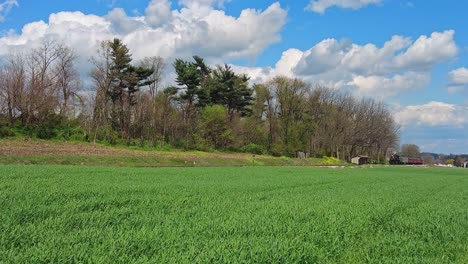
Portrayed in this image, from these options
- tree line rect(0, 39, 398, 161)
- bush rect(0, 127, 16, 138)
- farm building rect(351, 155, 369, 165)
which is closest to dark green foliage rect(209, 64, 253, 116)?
tree line rect(0, 39, 398, 161)

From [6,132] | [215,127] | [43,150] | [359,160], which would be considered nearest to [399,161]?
[359,160]

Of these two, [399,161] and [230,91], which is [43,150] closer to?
[230,91]

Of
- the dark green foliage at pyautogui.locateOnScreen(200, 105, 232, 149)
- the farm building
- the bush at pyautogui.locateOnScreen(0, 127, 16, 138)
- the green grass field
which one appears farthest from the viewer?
the farm building

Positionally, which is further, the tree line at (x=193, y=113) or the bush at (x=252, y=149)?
the bush at (x=252, y=149)

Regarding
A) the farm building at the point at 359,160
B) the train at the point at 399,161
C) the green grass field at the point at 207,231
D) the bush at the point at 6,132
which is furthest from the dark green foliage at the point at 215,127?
the train at the point at 399,161

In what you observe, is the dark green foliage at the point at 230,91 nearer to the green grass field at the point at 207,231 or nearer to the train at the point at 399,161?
the train at the point at 399,161

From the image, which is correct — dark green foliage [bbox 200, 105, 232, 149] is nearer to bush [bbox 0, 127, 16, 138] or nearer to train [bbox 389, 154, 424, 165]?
bush [bbox 0, 127, 16, 138]

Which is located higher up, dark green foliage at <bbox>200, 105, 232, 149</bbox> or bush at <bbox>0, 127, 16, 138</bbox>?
dark green foliage at <bbox>200, 105, 232, 149</bbox>

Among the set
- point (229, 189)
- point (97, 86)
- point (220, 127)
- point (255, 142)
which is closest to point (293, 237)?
point (229, 189)

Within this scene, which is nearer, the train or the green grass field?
the green grass field

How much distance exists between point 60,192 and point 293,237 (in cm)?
795

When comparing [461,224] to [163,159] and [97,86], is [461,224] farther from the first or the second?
[97,86]

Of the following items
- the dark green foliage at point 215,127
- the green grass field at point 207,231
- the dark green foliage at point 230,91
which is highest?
the dark green foliage at point 230,91

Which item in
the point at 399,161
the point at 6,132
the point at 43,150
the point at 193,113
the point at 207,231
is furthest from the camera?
the point at 399,161
